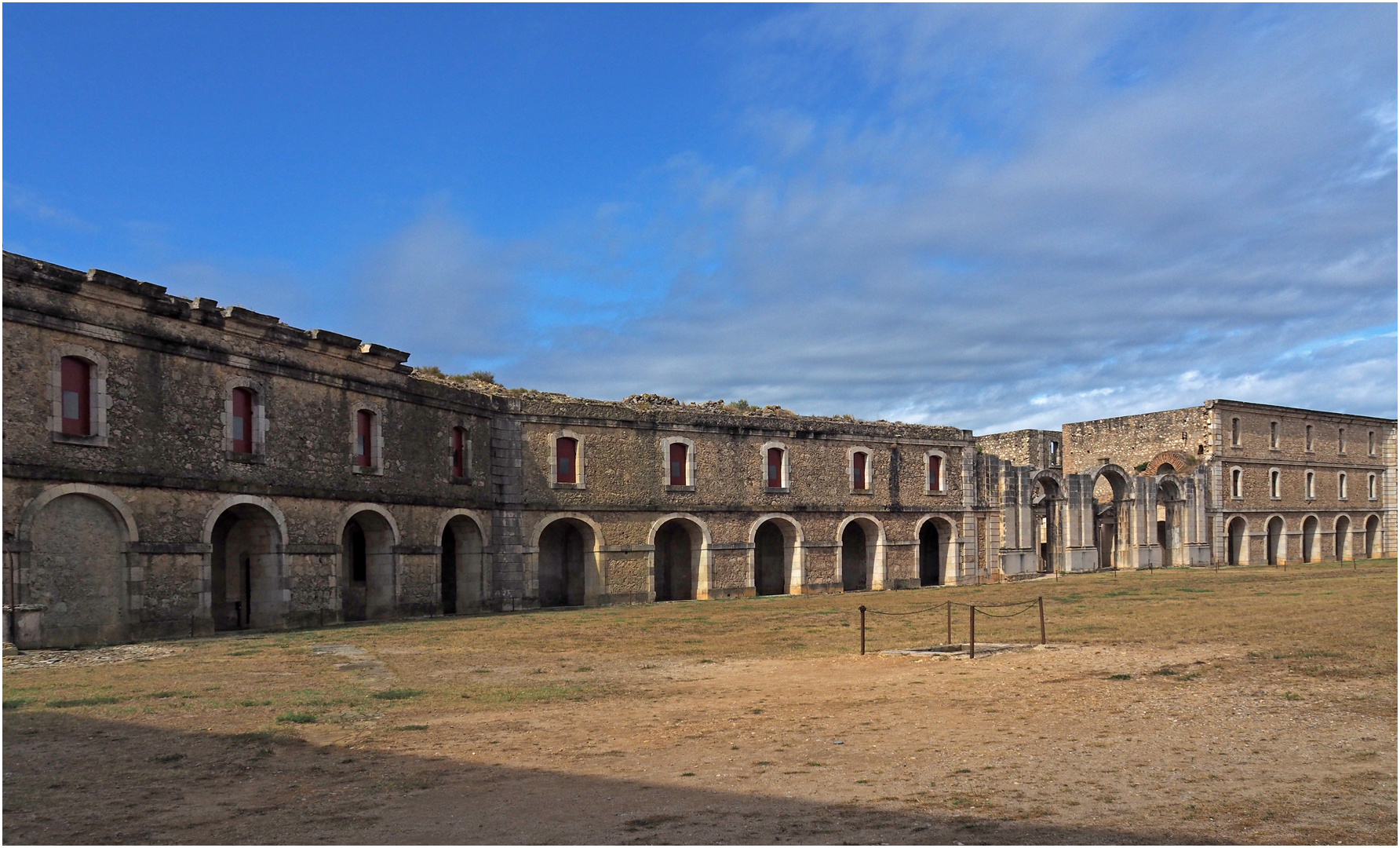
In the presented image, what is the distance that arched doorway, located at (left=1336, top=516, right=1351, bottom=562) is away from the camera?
59.2 metres

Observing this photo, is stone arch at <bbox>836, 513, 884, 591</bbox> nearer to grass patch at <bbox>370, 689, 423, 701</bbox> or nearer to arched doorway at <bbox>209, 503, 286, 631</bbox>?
arched doorway at <bbox>209, 503, 286, 631</bbox>

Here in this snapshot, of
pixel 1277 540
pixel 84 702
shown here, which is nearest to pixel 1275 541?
pixel 1277 540

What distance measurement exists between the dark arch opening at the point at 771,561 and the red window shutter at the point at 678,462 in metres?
4.72

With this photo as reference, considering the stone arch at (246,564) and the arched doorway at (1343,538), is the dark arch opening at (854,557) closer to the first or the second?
the stone arch at (246,564)

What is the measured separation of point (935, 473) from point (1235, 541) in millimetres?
24421

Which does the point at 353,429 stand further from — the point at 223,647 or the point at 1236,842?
the point at 1236,842

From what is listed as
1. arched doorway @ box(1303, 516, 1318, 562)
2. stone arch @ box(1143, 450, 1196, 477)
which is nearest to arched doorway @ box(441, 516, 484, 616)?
stone arch @ box(1143, 450, 1196, 477)

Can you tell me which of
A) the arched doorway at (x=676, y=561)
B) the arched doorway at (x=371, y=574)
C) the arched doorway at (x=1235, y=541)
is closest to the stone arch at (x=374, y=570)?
the arched doorway at (x=371, y=574)

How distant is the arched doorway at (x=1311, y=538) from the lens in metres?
57.9

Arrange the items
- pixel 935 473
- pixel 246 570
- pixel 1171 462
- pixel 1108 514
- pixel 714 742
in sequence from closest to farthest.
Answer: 1. pixel 714 742
2. pixel 246 570
3. pixel 935 473
4. pixel 1108 514
5. pixel 1171 462

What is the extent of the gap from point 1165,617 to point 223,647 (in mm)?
17875

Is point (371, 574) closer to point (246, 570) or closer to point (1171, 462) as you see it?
point (246, 570)

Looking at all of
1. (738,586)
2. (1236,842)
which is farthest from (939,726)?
(738,586)

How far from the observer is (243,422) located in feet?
70.7
